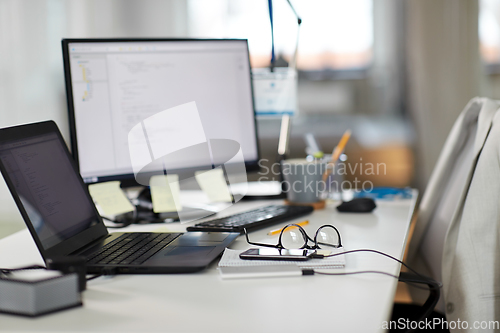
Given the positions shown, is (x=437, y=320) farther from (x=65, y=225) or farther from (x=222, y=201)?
(x=65, y=225)

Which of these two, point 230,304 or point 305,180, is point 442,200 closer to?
point 305,180

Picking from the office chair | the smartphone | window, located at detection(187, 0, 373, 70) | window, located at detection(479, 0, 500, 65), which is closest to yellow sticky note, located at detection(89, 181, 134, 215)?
the smartphone

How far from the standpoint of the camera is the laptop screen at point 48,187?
0.72 m

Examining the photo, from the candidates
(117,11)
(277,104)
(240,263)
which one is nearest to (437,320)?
(240,263)

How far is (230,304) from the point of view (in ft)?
1.93

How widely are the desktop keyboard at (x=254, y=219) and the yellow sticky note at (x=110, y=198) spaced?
0.68 ft

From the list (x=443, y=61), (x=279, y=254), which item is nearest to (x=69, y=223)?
(x=279, y=254)

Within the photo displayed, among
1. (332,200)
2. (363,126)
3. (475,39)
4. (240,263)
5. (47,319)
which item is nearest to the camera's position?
(47,319)

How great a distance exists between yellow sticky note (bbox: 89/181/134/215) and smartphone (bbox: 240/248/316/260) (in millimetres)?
442

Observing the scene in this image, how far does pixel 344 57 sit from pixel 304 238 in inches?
120

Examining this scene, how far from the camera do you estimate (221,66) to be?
1.24 m

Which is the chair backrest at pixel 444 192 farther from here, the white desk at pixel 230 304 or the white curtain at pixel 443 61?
the white curtain at pixel 443 61

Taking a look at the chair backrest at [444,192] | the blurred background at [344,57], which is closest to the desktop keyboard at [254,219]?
the chair backrest at [444,192]

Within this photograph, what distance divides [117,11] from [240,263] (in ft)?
8.98
